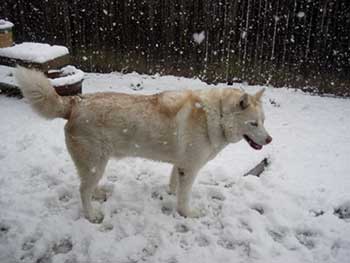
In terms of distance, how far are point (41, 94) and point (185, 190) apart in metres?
1.66

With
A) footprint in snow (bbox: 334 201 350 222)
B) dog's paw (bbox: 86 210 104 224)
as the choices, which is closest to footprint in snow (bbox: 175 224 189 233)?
dog's paw (bbox: 86 210 104 224)

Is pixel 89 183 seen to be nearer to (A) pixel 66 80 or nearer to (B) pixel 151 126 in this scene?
(B) pixel 151 126

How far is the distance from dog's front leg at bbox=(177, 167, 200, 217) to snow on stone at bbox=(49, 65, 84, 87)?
307 cm

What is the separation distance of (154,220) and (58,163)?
63.2 inches

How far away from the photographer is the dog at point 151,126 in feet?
10.7

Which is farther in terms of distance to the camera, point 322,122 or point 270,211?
point 322,122

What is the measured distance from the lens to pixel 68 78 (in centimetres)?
586

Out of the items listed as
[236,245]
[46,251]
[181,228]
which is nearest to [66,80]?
[46,251]

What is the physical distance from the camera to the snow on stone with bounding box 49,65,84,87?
18.9 feet

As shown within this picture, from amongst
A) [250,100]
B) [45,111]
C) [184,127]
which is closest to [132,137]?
[184,127]

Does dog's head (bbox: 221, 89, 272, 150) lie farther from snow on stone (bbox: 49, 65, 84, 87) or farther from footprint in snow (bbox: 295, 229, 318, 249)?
snow on stone (bbox: 49, 65, 84, 87)

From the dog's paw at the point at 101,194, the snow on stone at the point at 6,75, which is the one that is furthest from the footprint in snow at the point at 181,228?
the snow on stone at the point at 6,75

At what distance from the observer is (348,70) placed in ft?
22.4

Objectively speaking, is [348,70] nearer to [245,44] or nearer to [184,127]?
[245,44]
